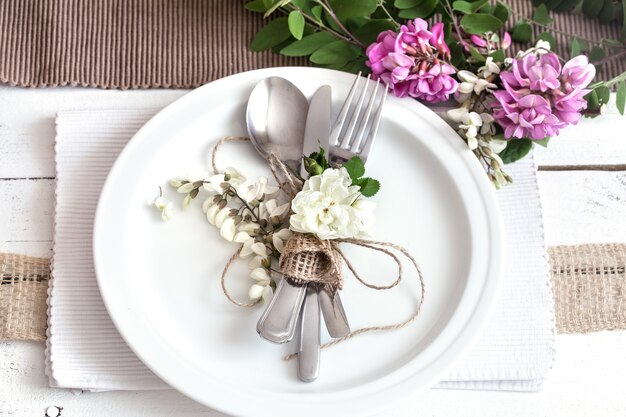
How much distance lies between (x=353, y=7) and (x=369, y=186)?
Answer: 198mm

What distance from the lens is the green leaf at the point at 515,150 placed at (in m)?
0.72

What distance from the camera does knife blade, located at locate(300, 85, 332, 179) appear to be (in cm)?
69

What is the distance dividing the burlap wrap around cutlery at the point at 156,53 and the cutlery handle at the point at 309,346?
260mm

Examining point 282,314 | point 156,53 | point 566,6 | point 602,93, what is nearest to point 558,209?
point 602,93

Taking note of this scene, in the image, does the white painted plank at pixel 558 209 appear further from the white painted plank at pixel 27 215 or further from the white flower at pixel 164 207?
the white flower at pixel 164 207

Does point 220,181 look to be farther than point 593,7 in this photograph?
No

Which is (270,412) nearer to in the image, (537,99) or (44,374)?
(44,374)

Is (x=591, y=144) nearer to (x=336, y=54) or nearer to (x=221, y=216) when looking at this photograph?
(x=336, y=54)

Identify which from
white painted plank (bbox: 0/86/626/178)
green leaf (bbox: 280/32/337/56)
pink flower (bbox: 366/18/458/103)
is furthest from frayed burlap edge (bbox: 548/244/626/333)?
green leaf (bbox: 280/32/337/56)

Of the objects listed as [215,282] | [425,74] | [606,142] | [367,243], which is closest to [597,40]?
[606,142]

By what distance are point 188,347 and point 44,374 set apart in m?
0.15

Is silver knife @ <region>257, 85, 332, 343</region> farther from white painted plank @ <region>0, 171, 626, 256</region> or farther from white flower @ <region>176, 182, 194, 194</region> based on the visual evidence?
white painted plank @ <region>0, 171, 626, 256</region>

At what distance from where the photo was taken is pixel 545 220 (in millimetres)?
760

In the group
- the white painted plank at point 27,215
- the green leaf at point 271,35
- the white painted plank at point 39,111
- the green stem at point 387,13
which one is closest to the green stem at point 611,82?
the green stem at point 387,13
